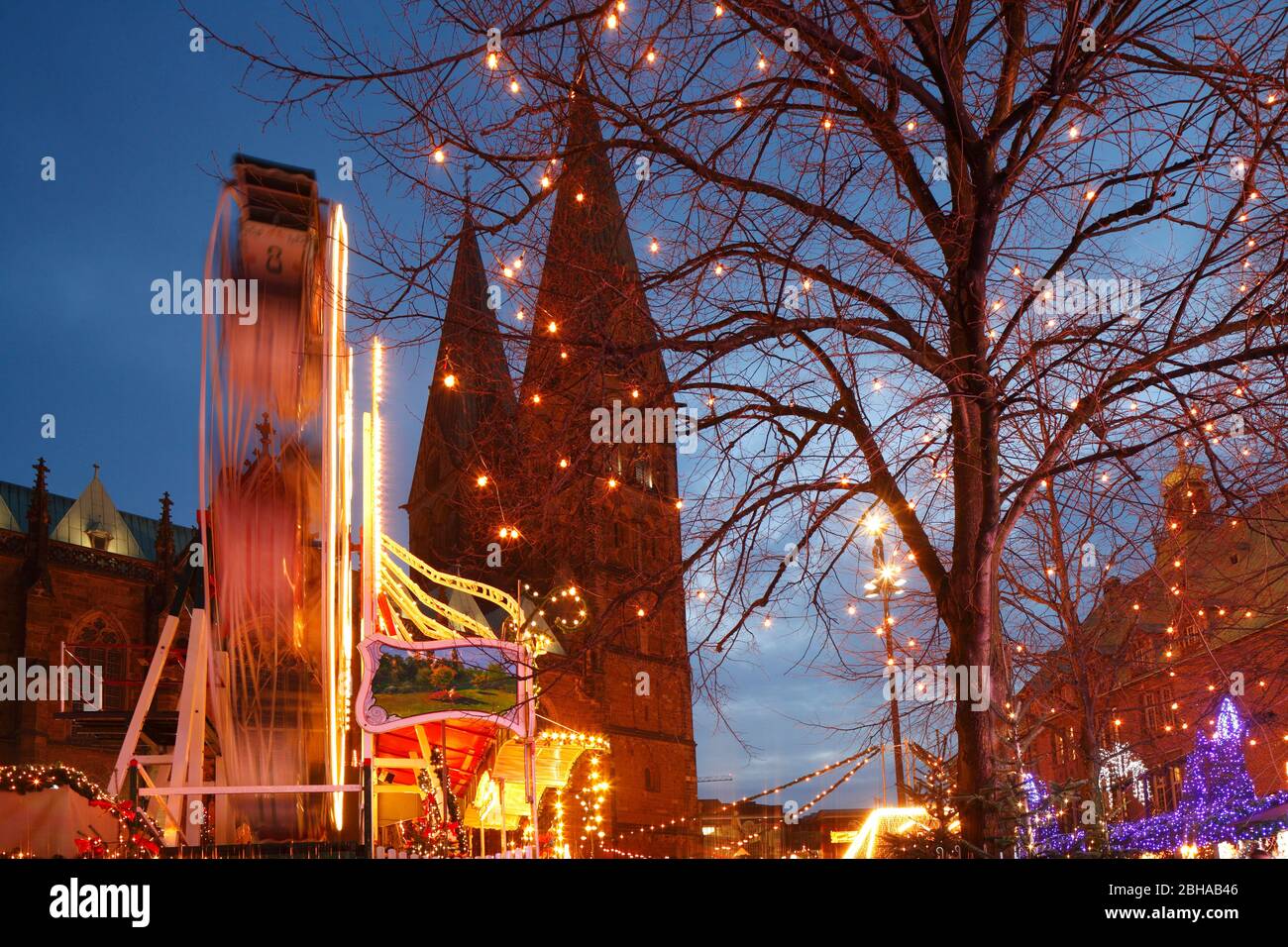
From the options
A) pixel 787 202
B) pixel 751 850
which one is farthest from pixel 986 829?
pixel 751 850

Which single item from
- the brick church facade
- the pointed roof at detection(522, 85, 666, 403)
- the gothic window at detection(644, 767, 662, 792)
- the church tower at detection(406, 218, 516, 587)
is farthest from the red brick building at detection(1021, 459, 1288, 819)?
the gothic window at detection(644, 767, 662, 792)

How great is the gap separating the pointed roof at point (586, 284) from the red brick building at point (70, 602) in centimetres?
3261

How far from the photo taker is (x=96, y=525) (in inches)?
1778

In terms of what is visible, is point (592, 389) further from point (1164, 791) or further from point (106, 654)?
point (106, 654)

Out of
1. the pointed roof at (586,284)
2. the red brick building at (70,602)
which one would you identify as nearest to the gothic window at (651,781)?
the red brick building at (70,602)

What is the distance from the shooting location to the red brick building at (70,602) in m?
36.9

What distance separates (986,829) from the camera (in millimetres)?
6430

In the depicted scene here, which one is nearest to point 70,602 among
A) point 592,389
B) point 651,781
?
point 651,781

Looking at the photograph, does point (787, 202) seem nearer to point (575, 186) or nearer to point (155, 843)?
point (575, 186)

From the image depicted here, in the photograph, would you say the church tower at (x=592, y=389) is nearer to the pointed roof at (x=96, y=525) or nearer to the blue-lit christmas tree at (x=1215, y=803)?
the blue-lit christmas tree at (x=1215, y=803)

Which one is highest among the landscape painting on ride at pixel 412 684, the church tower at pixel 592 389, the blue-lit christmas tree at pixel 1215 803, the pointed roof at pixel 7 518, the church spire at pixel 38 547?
the pointed roof at pixel 7 518

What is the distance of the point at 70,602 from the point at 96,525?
5442 millimetres
